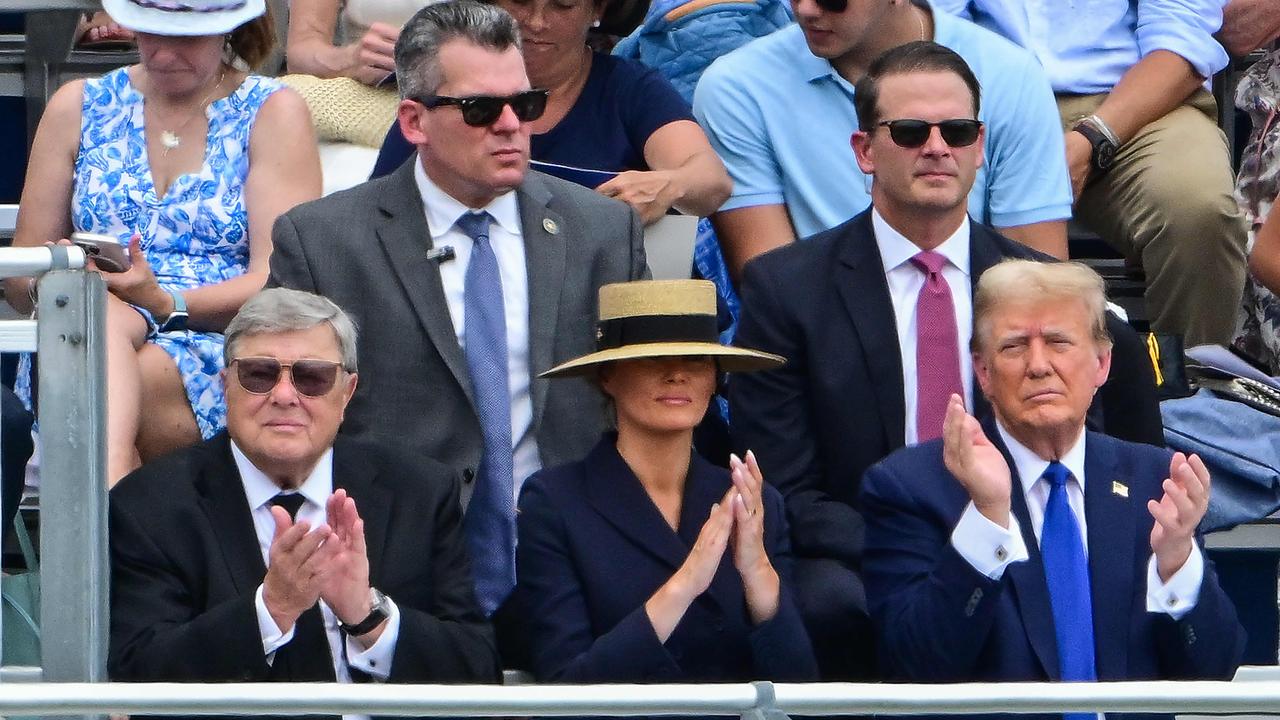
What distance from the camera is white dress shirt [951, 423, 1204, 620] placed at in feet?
12.3

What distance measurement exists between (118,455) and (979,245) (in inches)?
72.9

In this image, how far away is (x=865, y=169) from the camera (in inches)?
189

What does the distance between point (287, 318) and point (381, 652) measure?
0.66m

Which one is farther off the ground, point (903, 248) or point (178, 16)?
point (178, 16)

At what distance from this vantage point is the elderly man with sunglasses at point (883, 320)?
449cm

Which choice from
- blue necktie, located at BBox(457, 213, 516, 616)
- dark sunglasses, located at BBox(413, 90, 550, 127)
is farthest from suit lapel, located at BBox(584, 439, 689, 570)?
dark sunglasses, located at BBox(413, 90, 550, 127)

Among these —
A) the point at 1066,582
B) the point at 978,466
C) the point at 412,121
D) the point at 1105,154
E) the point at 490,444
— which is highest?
the point at 412,121

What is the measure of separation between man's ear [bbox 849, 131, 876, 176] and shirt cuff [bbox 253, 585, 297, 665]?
1731 mm

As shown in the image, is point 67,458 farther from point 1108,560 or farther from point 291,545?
point 1108,560

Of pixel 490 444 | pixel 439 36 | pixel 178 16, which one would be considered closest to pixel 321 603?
pixel 490 444

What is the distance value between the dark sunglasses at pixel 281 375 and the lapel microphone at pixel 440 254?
0.61 metres

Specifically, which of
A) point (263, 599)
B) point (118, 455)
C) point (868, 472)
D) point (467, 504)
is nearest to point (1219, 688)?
point (868, 472)

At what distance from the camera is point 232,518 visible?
395 cm

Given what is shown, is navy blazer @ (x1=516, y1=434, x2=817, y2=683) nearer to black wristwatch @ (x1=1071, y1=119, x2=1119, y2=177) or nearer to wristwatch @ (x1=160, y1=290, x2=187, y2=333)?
wristwatch @ (x1=160, y1=290, x2=187, y2=333)
